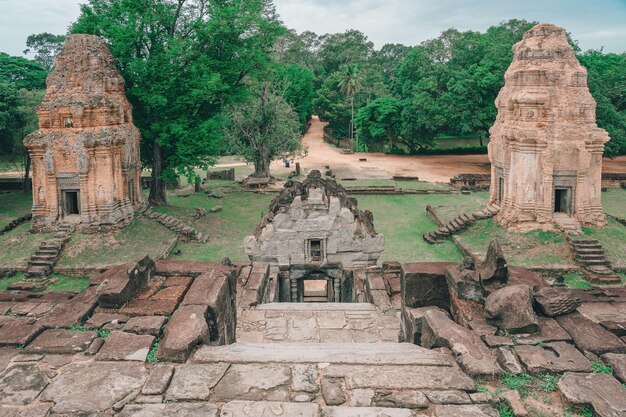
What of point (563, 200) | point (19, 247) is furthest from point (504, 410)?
point (19, 247)

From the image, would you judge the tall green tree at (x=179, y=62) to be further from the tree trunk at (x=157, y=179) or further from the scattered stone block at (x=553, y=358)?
the scattered stone block at (x=553, y=358)

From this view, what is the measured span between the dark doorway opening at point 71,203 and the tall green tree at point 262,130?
14022 mm

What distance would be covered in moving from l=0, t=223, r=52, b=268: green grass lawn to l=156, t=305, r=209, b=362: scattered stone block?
13.4 m

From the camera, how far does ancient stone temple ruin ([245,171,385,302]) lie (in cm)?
1586

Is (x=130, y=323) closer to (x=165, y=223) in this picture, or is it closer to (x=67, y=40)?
(x=165, y=223)

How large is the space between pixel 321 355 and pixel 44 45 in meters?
74.8

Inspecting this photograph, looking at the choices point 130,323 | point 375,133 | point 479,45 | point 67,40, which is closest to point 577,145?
point 130,323

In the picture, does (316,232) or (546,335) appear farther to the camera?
(316,232)

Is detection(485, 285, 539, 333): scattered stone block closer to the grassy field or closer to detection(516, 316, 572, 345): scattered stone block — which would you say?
detection(516, 316, 572, 345): scattered stone block

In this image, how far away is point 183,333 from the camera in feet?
22.8

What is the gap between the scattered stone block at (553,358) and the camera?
20.7ft

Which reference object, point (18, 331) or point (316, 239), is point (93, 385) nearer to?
point (18, 331)

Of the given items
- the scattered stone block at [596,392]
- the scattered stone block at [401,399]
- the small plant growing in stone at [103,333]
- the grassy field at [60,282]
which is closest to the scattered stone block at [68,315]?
the small plant growing in stone at [103,333]

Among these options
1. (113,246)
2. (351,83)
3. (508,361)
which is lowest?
(113,246)
